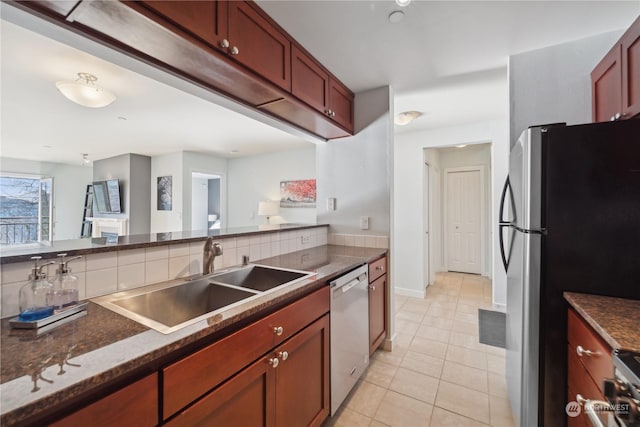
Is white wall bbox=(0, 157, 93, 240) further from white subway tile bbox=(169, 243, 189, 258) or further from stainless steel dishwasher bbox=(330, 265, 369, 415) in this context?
stainless steel dishwasher bbox=(330, 265, 369, 415)

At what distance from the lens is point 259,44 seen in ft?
4.80

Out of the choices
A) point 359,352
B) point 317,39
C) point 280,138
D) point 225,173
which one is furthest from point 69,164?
point 359,352

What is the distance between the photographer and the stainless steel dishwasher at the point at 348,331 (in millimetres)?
1482

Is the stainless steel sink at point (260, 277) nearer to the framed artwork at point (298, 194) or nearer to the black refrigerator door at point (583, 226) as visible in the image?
the black refrigerator door at point (583, 226)

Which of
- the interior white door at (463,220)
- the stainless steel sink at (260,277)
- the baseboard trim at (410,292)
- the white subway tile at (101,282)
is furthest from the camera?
the interior white door at (463,220)

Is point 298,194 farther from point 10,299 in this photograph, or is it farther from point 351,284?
point 10,299

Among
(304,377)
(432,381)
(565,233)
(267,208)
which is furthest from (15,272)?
(267,208)

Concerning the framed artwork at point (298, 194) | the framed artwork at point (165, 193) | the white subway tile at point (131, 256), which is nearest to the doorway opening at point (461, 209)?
the framed artwork at point (298, 194)

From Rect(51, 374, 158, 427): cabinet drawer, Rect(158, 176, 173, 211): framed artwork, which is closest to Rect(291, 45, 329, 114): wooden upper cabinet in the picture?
Rect(51, 374, 158, 427): cabinet drawer

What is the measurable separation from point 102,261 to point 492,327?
3.36 m

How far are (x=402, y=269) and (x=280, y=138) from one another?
2923 mm

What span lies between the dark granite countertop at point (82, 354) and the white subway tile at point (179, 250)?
0.38 meters

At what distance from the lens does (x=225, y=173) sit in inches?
246

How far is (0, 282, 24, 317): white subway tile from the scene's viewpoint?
2.73 ft
